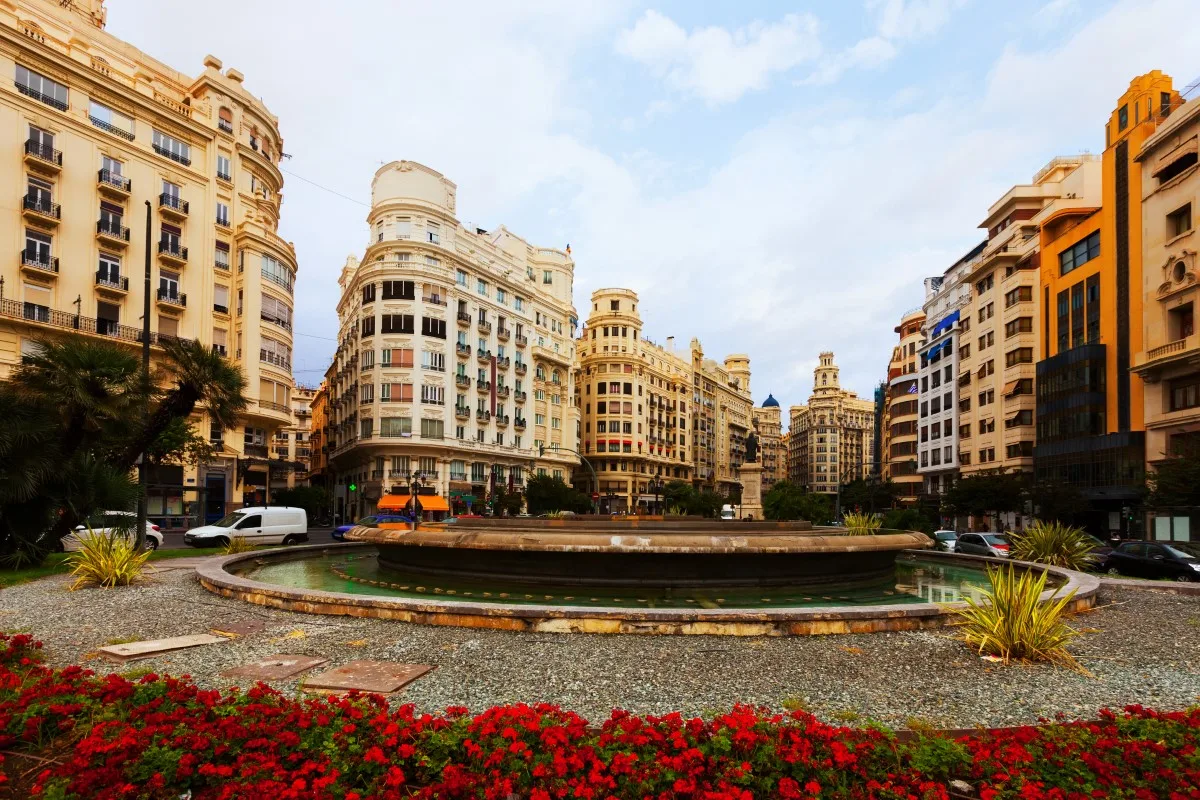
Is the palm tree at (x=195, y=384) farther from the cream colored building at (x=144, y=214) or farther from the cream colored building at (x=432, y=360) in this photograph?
the cream colored building at (x=432, y=360)

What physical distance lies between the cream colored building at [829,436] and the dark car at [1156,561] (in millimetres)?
156992

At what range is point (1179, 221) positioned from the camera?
40.2 m

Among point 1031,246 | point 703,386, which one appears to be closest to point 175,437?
point 1031,246

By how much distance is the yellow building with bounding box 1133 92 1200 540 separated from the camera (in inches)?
1490

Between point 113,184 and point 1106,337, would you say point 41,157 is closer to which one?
point 113,184

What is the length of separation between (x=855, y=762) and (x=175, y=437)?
38443 mm

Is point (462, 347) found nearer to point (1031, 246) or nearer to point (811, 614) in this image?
point (1031, 246)

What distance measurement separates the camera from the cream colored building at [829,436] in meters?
176

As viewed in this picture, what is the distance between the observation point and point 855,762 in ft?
12.7

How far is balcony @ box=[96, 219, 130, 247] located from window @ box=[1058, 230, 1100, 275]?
65.2m

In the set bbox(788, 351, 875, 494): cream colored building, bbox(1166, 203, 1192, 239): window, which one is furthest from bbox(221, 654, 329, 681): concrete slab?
bbox(788, 351, 875, 494): cream colored building

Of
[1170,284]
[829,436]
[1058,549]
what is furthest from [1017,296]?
[829,436]

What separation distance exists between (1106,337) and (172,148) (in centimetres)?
6457

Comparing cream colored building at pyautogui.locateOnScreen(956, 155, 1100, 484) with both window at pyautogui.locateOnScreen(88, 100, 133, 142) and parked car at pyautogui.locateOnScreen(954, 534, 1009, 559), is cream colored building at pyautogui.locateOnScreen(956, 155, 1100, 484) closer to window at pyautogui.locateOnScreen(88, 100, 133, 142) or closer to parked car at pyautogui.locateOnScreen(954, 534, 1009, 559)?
parked car at pyautogui.locateOnScreen(954, 534, 1009, 559)
